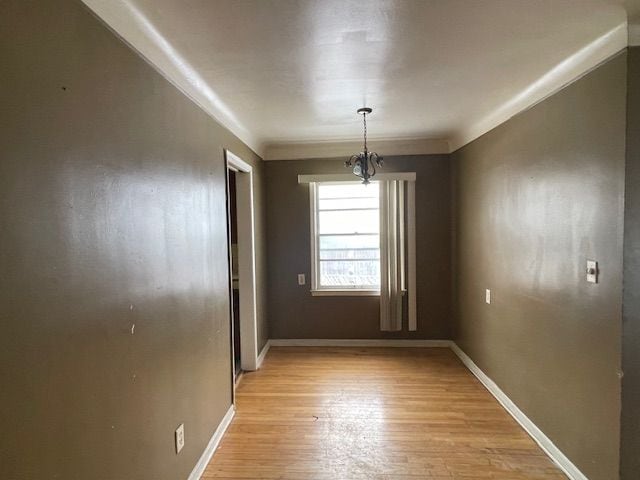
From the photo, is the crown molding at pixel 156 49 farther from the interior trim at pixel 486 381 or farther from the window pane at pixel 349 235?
the interior trim at pixel 486 381

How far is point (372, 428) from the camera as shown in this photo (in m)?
2.50

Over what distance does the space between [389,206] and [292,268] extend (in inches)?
54.2

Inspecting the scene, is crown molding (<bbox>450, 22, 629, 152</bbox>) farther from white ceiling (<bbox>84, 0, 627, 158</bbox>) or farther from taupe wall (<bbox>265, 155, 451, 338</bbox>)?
taupe wall (<bbox>265, 155, 451, 338</bbox>)

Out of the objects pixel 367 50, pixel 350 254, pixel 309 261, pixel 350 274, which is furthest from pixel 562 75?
pixel 309 261

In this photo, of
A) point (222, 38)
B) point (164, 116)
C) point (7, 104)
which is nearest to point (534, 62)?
point (222, 38)

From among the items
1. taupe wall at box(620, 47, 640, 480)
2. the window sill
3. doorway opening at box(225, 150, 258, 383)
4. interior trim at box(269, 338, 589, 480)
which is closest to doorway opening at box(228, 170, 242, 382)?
doorway opening at box(225, 150, 258, 383)

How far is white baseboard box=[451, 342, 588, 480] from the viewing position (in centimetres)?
202

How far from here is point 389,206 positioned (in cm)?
405

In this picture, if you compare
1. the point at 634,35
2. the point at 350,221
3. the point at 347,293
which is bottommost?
the point at 347,293

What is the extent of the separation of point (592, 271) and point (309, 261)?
2891mm

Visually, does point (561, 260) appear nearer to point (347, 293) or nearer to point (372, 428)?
point (372, 428)

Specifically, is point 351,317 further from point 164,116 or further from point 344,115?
point 164,116

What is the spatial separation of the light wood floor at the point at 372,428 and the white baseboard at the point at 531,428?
0.16 ft

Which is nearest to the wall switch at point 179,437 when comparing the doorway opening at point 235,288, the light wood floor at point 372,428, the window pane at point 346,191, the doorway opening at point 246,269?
the light wood floor at point 372,428
